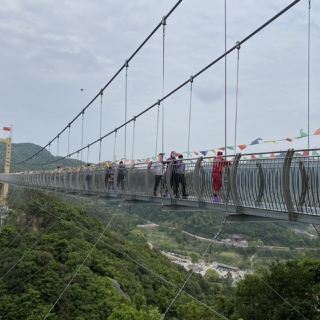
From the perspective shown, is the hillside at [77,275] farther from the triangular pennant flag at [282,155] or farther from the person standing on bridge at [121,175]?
the triangular pennant flag at [282,155]

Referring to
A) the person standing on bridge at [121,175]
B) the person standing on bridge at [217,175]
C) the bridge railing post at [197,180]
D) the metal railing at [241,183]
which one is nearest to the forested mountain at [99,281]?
the person standing on bridge at [121,175]

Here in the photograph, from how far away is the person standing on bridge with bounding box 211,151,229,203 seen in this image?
26.3ft

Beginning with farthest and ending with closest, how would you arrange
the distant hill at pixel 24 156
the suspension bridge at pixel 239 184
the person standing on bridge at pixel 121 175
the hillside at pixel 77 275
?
the distant hill at pixel 24 156, the hillside at pixel 77 275, the person standing on bridge at pixel 121 175, the suspension bridge at pixel 239 184

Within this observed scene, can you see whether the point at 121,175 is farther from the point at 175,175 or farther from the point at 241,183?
the point at 241,183

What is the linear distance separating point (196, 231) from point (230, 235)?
57.3 feet

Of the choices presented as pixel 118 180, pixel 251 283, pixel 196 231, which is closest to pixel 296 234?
pixel 196 231

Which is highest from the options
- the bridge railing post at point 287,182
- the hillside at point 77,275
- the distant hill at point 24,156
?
the distant hill at point 24,156

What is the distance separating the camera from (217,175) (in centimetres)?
813

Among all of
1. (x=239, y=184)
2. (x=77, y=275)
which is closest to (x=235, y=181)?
(x=239, y=184)

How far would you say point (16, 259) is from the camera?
1357 inches

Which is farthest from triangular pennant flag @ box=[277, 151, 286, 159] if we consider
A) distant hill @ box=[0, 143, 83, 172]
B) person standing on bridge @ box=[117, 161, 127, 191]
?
distant hill @ box=[0, 143, 83, 172]

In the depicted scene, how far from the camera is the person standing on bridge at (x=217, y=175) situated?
316 inches

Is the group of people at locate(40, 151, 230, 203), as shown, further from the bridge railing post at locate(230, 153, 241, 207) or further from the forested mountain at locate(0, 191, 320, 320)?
the forested mountain at locate(0, 191, 320, 320)

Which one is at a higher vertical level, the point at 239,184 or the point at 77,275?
the point at 239,184
